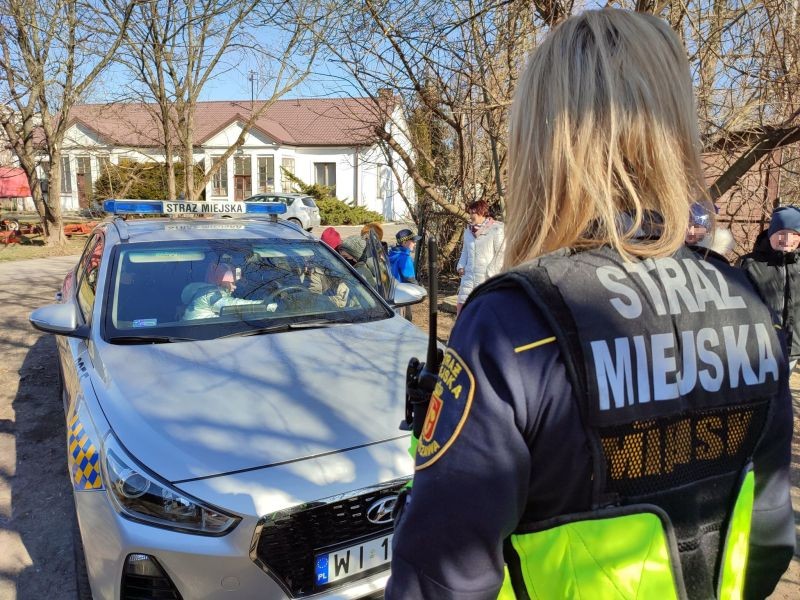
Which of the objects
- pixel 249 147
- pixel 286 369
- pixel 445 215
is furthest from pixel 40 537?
pixel 249 147

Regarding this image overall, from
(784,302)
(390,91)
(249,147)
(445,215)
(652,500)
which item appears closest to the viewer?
(652,500)

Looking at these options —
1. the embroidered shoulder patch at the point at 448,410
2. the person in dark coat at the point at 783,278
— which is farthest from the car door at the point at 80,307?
the person in dark coat at the point at 783,278

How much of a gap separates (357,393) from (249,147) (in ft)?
107

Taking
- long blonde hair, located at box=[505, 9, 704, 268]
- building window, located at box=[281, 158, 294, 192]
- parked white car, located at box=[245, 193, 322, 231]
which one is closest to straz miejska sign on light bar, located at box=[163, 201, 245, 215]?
long blonde hair, located at box=[505, 9, 704, 268]

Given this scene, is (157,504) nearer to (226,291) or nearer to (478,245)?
(226,291)

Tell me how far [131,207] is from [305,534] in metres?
3.13

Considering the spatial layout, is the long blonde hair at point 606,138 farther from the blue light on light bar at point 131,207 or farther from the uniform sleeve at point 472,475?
the blue light on light bar at point 131,207

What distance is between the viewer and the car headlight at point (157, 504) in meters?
2.04

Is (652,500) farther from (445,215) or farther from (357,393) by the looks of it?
(445,215)

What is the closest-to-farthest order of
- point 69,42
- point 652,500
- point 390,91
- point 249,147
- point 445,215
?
point 652,500
point 390,91
point 445,215
point 69,42
point 249,147

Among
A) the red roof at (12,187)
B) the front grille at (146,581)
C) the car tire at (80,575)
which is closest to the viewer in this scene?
the front grille at (146,581)

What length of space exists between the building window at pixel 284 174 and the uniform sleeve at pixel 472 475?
3196 cm

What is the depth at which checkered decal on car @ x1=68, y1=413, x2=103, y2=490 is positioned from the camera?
228 cm

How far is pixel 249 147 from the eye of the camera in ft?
108
